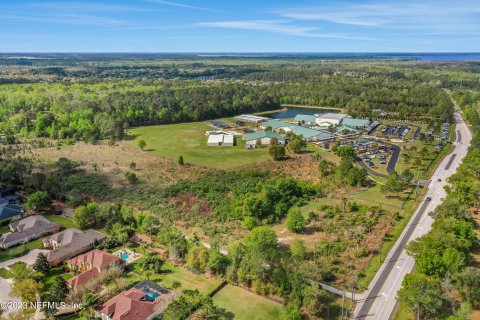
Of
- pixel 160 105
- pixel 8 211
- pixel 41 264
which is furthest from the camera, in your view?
pixel 160 105

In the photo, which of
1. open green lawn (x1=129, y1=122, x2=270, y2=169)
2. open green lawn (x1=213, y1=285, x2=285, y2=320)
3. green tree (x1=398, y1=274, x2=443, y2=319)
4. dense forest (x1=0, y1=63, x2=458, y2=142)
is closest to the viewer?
green tree (x1=398, y1=274, x2=443, y2=319)

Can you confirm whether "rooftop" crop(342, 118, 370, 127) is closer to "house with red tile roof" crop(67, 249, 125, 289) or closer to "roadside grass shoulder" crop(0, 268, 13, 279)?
"house with red tile roof" crop(67, 249, 125, 289)

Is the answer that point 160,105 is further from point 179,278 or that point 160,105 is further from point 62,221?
point 179,278

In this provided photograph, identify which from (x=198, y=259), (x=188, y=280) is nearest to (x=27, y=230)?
(x=188, y=280)

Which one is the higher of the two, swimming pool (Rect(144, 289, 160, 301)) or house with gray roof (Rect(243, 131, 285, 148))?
house with gray roof (Rect(243, 131, 285, 148))

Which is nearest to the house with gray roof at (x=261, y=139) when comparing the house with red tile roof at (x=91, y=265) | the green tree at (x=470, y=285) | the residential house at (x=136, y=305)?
the house with red tile roof at (x=91, y=265)

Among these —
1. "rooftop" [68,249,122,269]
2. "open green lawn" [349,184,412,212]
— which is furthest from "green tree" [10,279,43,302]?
"open green lawn" [349,184,412,212]
